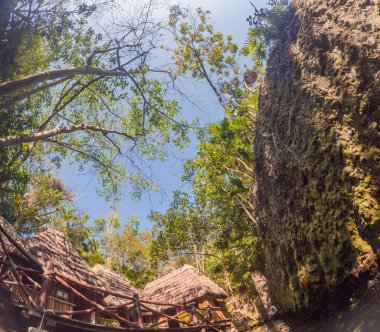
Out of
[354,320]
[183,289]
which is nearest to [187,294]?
[183,289]

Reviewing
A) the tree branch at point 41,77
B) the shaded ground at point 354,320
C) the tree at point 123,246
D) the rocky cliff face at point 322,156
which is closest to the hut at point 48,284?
the tree branch at point 41,77

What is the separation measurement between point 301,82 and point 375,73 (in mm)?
1269

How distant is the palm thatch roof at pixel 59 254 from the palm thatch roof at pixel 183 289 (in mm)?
4912

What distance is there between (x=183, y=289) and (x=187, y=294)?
17.7 inches

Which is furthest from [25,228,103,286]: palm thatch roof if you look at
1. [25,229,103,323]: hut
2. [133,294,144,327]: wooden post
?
[133,294,144,327]: wooden post

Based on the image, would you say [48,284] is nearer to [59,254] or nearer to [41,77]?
[59,254]

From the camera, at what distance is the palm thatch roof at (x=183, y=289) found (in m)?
13.9

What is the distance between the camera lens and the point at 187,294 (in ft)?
45.9

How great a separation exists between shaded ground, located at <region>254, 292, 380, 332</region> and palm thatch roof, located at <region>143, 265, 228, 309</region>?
10746mm

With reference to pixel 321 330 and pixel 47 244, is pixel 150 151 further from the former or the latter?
pixel 321 330

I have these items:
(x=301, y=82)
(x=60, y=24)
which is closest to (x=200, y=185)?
(x=60, y=24)

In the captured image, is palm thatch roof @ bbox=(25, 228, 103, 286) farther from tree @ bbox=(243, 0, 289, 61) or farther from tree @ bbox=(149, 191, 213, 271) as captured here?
tree @ bbox=(243, 0, 289, 61)

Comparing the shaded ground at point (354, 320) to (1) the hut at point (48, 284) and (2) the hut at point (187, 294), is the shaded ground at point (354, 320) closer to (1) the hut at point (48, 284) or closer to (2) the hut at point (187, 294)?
(1) the hut at point (48, 284)

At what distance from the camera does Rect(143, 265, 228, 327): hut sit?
13719 mm
